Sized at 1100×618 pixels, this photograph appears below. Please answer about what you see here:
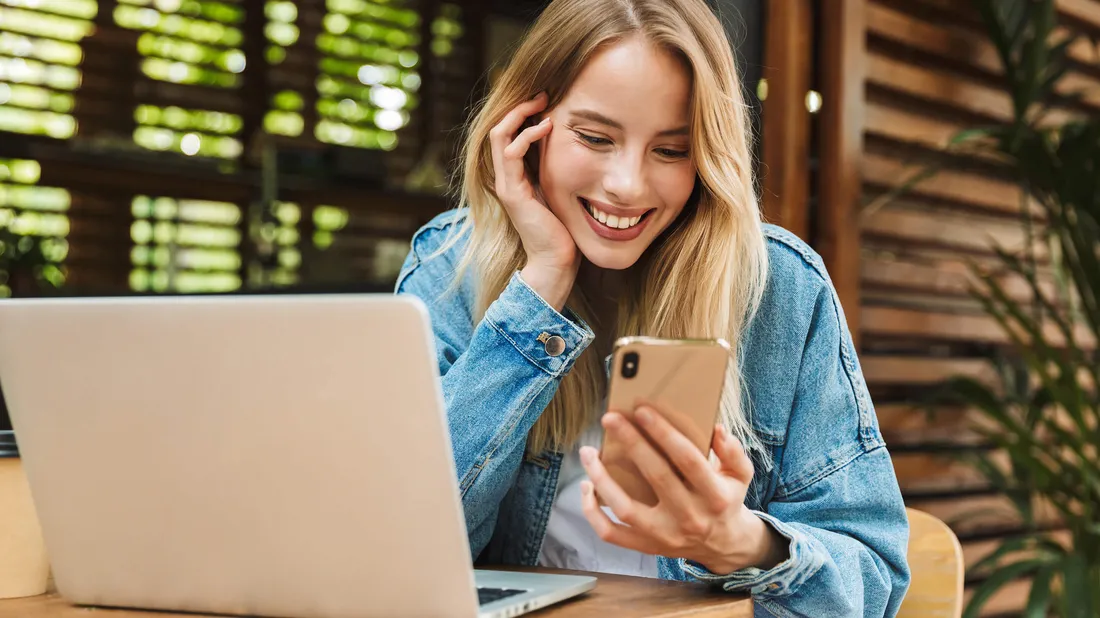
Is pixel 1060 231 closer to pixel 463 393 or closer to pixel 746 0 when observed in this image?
pixel 746 0

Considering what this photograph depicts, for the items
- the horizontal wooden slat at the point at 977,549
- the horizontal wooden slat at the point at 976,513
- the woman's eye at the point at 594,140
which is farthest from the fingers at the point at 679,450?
the horizontal wooden slat at the point at 977,549

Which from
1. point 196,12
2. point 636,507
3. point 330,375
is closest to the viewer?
point 330,375

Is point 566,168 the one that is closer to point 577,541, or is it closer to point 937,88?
point 577,541

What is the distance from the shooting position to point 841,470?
3.73 feet

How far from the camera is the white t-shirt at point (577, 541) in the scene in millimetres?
1340

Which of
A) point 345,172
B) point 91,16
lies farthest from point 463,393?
point 91,16

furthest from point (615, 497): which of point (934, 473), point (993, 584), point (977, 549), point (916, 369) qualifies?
point (977, 549)

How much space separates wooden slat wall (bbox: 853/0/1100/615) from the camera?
2.88 metres

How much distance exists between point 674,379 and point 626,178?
1.49 feet

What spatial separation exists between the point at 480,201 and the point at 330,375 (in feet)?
2.28

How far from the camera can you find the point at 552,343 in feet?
3.67

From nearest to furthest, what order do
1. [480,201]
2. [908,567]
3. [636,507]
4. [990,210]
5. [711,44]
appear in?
[636,507]
[908,567]
[711,44]
[480,201]
[990,210]

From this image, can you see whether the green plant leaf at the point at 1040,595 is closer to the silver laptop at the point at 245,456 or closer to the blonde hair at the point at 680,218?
the blonde hair at the point at 680,218

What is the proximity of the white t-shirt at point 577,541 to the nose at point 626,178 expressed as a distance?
29 cm
